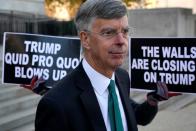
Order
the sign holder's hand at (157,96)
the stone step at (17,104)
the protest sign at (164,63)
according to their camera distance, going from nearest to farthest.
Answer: the sign holder's hand at (157,96), the protest sign at (164,63), the stone step at (17,104)

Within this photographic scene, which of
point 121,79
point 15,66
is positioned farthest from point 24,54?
point 121,79

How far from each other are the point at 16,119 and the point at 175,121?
304 cm

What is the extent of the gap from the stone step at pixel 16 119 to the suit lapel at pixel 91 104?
4.60m

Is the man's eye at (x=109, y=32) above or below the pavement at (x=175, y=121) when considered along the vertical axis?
above

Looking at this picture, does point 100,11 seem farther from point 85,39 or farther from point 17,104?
point 17,104

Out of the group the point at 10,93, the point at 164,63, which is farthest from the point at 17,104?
the point at 164,63

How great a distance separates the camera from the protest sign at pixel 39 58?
497cm

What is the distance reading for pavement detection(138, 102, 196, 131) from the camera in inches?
292

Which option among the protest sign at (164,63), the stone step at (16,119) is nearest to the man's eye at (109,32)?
the protest sign at (164,63)

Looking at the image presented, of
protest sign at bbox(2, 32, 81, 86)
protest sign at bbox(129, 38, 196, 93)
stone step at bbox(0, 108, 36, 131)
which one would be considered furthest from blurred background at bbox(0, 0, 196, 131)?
protest sign at bbox(129, 38, 196, 93)

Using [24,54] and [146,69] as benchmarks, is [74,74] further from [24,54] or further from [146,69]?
[24,54]

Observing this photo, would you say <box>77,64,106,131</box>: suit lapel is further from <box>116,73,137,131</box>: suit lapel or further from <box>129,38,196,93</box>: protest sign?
<box>129,38,196,93</box>: protest sign

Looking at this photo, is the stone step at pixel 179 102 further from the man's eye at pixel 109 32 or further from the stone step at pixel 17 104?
the man's eye at pixel 109 32

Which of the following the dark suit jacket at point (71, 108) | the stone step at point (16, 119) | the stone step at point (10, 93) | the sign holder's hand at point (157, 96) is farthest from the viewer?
the stone step at point (10, 93)
